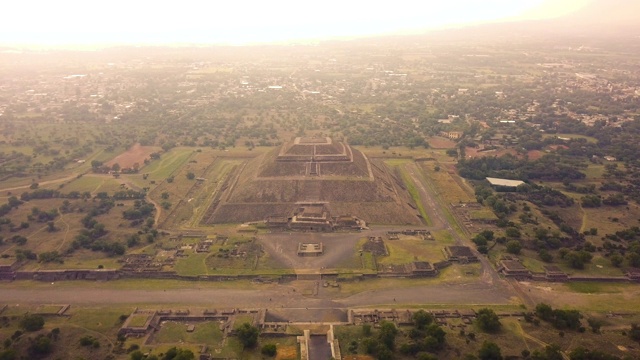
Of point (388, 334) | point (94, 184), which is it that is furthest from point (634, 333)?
point (94, 184)

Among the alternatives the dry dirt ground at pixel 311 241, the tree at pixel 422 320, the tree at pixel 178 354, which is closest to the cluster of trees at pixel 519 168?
the dry dirt ground at pixel 311 241

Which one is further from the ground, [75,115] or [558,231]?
[75,115]

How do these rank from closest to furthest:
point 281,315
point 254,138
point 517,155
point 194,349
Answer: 1. point 194,349
2. point 281,315
3. point 517,155
4. point 254,138

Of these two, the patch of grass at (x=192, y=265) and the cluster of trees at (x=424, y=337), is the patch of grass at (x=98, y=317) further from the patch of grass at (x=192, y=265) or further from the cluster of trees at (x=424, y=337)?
the cluster of trees at (x=424, y=337)

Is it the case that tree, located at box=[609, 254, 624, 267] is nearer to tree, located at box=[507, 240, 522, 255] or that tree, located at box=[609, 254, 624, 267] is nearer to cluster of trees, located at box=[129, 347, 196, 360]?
tree, located at box=[507, 240, 522, 255]

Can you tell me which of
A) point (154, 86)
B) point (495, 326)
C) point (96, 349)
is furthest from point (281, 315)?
point (154, 86)

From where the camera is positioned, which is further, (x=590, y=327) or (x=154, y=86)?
(x=154, y=86)

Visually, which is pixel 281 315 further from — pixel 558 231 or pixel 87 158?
pixel 87 158

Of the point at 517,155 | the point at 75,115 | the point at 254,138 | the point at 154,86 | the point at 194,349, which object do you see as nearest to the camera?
the point at 194,349
